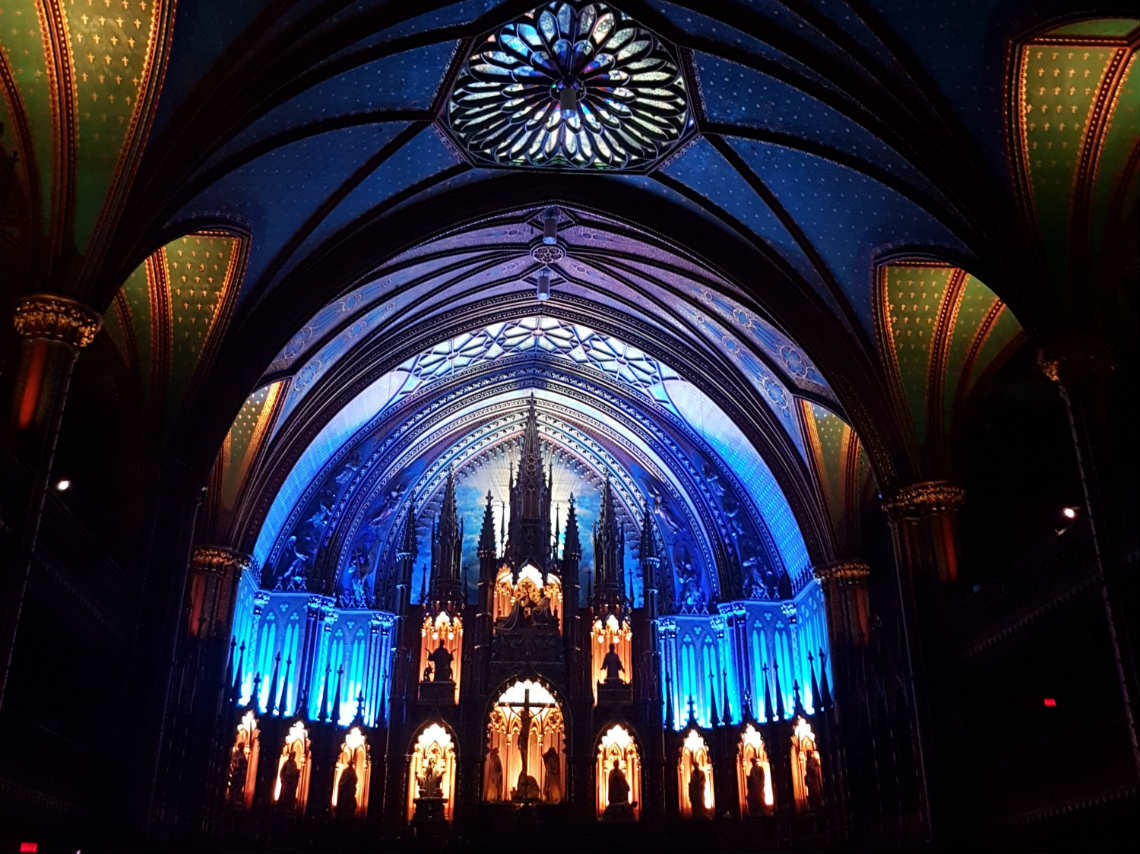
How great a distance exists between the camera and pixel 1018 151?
12500mm

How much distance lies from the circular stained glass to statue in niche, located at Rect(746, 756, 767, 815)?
38.7ft

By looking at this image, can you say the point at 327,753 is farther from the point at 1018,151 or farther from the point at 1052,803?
the point at 1018,151

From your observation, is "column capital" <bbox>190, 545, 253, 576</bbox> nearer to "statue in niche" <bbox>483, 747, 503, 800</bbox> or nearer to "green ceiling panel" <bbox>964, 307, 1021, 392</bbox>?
"statue in niche" <bbox>483, 747, 503, 800</bbox>

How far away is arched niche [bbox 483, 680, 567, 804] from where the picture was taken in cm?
2048

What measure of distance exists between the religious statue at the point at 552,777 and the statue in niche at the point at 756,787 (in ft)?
12.2

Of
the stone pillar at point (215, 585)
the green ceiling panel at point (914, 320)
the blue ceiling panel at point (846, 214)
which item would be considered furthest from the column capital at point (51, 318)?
the green ceiling panel at point (914, 320)

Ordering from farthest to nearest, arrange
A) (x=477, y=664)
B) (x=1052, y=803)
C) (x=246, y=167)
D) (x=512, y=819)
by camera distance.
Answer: (x=477, y=664) → (x=512, y=819) → (x=246, y=167) → (x=1052, y=803)

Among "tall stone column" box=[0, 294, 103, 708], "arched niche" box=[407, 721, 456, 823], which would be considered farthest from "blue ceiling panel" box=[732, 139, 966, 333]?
"arched niche" box=[407, 721, 456, 823]

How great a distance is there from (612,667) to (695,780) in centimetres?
277

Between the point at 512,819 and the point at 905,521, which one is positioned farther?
the point at 512,819

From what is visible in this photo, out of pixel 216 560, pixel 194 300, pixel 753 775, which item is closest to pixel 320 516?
pixel 216 560

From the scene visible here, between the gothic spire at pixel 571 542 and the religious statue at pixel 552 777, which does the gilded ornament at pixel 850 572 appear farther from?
the religious statue at pixel 552 777

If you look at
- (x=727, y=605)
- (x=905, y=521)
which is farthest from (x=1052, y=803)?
(x=727, y=605)

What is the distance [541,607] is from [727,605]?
396 cm
